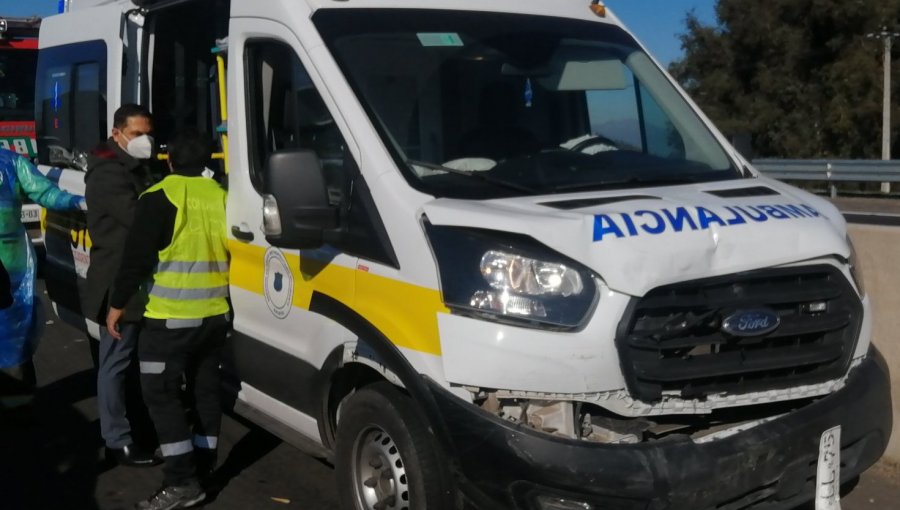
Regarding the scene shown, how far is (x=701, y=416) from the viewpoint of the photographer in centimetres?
388

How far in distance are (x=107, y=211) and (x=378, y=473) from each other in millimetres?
2224

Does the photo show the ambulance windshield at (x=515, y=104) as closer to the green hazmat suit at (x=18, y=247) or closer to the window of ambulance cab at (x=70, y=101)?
the green hazmat suit at (x=18, y=247)

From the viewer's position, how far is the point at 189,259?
4.88m

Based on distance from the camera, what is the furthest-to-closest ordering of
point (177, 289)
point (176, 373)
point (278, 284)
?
point (176, 373)
point (177, 289)
point (278, 284)

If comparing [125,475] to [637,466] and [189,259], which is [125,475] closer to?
[189,259]

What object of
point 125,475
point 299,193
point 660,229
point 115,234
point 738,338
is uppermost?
point 299,193

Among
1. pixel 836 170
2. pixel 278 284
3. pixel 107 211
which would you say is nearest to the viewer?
pixel 278 284

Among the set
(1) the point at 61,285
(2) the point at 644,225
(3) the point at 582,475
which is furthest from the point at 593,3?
(1) the point at 61,285

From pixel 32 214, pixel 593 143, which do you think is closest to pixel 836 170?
pixel 32 214

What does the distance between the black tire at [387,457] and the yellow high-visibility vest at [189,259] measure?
3.36ft

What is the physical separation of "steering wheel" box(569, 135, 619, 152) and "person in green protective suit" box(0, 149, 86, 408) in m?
2.89

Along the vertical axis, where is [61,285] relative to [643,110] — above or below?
below

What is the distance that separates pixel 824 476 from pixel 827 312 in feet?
1.98

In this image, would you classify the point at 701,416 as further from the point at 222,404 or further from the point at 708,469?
the point at 222,404
